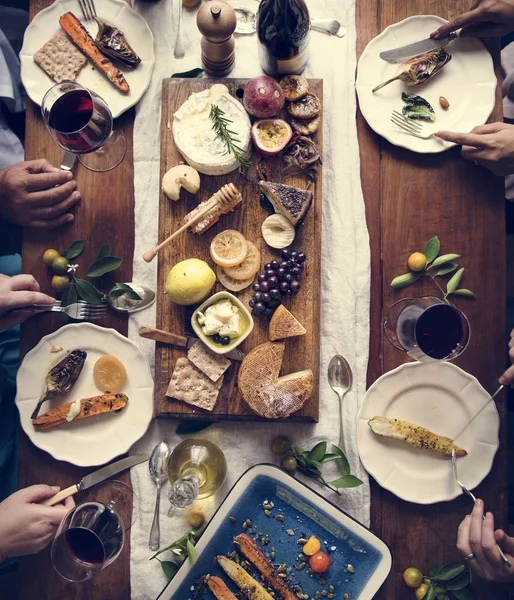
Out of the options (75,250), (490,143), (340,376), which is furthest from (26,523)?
(490,143)

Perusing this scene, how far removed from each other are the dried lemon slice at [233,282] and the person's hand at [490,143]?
78 cm

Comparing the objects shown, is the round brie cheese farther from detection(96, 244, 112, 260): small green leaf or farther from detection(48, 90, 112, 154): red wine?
detection(96, 244, 112, 260): small green leaf

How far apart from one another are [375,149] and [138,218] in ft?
2.74

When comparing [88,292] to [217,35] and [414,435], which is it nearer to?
[217,35]

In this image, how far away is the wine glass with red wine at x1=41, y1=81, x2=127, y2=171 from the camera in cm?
164

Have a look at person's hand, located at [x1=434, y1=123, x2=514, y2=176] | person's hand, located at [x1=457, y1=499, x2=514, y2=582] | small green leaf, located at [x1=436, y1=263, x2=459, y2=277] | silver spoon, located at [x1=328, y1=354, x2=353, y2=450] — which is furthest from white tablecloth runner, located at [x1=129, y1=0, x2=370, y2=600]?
person's hand, located at [x1=457, y1=499, x2=514, y2=582]

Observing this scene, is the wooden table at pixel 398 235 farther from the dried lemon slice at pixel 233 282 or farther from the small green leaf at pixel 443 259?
the dried lemon slice at pixel 233 282

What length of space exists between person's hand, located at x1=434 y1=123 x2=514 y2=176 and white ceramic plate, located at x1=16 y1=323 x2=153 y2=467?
125cm

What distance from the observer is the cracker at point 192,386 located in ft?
5.77

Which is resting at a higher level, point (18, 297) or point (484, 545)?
point (18, 297)

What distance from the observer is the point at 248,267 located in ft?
5.80

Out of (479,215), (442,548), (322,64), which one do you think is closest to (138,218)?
(322,64)

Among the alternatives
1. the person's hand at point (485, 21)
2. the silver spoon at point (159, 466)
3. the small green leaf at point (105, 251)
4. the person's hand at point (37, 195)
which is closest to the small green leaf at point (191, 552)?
the silver spoon at point (159, 466)

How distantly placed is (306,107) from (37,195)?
920 mm
